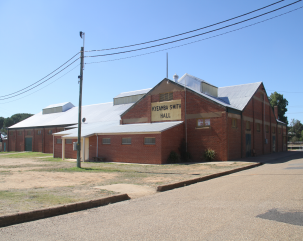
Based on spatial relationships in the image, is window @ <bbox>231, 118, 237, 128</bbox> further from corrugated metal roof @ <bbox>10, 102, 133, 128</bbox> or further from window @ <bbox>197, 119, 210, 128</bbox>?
corrugated metal roof @ <bbox>10, 102, 133, 128</bbox>

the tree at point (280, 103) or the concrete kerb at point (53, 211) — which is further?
the tree at point (280, 103)

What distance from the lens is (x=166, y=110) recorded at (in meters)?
25.9

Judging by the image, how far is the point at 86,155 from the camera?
87.9 feet

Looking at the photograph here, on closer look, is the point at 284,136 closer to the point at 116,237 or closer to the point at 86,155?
the point at 86,155

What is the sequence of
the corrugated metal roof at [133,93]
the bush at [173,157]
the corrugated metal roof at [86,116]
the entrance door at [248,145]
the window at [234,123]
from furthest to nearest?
1. the corrugated metal roof at [133,93]
2. the corrugated metal roof at [86,116]
3. the entrance door at [248,145]
4. the window at [234,123]
5. the bush at [173,157]

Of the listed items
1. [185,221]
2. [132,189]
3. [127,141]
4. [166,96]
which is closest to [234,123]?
[166,96]

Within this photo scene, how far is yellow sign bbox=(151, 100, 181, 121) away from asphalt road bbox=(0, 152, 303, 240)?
1695cm

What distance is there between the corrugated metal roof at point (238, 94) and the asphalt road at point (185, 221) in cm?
1942

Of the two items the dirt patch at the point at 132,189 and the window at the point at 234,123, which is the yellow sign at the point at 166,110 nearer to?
the window at the point at 234,123

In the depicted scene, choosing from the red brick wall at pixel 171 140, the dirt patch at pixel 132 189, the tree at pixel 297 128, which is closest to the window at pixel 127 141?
the red brick wall at pixel 171 140

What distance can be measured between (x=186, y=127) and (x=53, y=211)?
1868 centimetres

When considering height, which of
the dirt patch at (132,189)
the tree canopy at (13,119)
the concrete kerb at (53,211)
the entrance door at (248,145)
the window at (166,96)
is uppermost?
the tree canopy at (13,119)

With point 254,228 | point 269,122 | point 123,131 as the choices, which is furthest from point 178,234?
point 269,122

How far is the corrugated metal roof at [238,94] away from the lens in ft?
88.5
